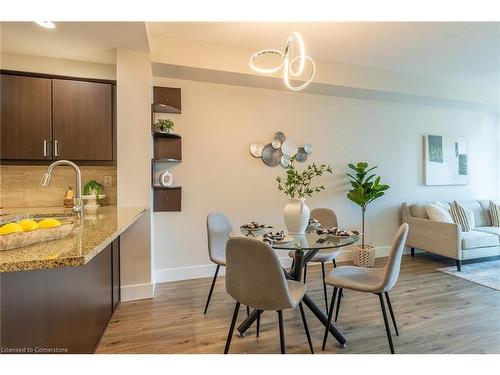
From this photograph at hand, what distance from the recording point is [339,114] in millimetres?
4012

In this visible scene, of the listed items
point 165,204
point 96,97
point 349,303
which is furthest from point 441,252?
point 96,97

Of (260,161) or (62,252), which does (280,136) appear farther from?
(62,252)

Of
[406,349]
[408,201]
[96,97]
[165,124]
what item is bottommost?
[406,349]

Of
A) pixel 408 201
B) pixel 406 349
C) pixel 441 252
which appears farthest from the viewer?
pixel 408 201

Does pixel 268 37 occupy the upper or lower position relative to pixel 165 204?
upper

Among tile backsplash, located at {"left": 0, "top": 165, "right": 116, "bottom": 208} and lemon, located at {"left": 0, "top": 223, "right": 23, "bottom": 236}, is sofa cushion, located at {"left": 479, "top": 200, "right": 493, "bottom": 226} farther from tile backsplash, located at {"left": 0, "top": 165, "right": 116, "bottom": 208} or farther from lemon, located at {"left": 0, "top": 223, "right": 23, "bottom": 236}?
lemon, located at {"left": 0, "top": 223, "right": 23, "bottom": 236}

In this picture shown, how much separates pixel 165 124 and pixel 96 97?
2.38ft

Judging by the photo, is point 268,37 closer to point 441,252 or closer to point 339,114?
point 339,114

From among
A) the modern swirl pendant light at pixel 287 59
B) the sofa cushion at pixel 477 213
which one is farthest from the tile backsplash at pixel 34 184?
the sofa cushion at pixel 477 213

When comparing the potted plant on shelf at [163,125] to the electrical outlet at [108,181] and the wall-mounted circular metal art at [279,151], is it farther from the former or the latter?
the wall-mounted circular metal art at [279,151]

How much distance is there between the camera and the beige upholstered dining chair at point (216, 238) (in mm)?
2467

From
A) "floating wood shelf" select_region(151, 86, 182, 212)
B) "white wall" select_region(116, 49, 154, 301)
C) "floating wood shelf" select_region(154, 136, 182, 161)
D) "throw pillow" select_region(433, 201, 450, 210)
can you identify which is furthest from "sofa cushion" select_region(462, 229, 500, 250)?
"white wall" select_region(116, 49, 154, 301)

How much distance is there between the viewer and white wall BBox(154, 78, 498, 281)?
3350 millimetres

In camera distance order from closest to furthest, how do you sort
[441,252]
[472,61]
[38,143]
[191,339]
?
[191,339] → [38,143] → [472,61] → [441,252]
